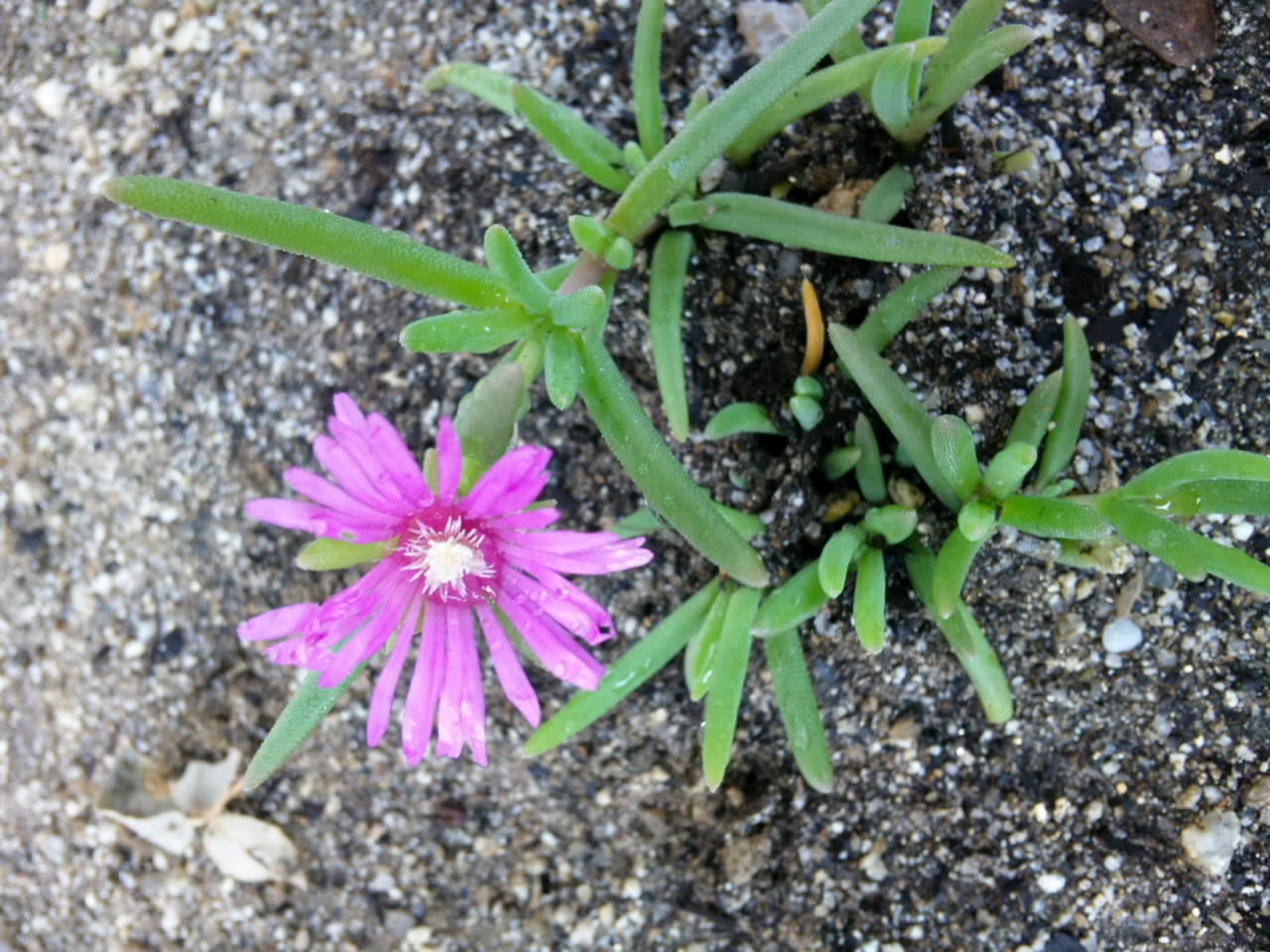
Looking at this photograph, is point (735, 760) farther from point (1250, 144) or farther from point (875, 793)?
point (1250, 144)

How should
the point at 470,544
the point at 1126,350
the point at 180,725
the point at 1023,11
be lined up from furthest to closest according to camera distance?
the point at 180,725 → the point at 1023,11 → the point at 1126,350 → the point at 470,544

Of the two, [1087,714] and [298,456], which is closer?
[1087,714]

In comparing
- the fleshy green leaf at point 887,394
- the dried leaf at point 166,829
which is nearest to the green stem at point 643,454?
the fleshy green leaf at point 887,394

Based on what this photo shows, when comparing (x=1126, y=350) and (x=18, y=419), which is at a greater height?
(x=18, y=419)

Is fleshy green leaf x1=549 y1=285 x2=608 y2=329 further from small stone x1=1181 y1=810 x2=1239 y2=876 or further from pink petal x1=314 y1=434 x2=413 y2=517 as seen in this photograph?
small stone x1=1181 y1=810 x2=1239 y2=876

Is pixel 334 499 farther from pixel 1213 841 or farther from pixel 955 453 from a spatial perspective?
pixel 1213 841

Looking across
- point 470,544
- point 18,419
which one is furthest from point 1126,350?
point 18,419
